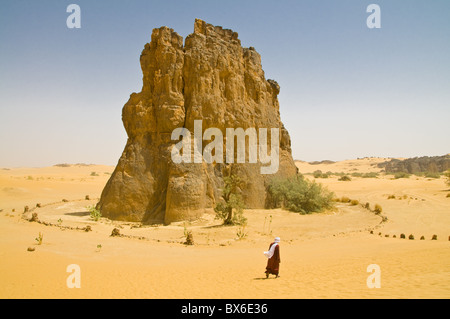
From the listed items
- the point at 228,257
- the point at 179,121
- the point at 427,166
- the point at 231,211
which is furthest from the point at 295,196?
the point at 427,166

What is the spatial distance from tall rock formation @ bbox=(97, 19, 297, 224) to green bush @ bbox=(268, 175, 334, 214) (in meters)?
0.59

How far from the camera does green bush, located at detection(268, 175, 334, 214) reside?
17.6 meters

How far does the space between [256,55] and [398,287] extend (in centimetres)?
1579

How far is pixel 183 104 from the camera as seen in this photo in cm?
1577

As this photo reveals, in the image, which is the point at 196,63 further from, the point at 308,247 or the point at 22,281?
the point at 22,281

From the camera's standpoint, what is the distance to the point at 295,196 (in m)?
17.6

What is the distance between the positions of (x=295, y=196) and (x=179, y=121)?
733 centimetres

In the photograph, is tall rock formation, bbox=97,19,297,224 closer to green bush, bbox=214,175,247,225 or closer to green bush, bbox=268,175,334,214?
green bush, bbox=268,175,334,214

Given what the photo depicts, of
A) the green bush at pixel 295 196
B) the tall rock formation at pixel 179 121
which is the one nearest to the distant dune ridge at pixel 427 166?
the green bush at pixel 295 196

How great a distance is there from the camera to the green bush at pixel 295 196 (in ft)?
57.7

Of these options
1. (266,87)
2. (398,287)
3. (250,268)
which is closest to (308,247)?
(250,268)

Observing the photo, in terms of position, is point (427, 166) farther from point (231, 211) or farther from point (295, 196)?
point (231, 211)

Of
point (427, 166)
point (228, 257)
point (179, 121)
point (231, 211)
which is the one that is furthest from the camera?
point (427, 166)
